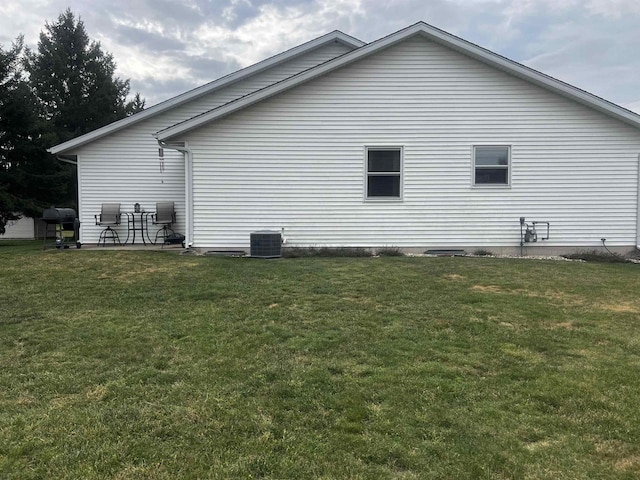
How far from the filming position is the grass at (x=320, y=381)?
2588mm

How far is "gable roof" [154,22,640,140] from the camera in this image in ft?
34.0

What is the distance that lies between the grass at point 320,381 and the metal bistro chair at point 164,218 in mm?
6116

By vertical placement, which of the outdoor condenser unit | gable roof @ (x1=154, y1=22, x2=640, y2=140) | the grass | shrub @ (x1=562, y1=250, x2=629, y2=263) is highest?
gable roof @ (x1=154, y1=22, x2=640, y2=140)

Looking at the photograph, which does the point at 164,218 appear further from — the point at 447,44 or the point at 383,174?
the point at 447,44

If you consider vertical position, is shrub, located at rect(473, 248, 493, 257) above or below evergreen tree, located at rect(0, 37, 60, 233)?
below

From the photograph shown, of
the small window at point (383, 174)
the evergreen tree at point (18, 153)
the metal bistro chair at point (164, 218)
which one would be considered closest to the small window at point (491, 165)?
the small window at point (383, 174)

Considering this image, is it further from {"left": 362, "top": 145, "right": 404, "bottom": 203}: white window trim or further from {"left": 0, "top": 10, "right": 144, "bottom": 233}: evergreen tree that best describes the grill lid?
{"left": 0, "top": 10, "right": 144, "bottom": 233}: evergreen tree

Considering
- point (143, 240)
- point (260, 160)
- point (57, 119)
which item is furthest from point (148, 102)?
point (260, 160)

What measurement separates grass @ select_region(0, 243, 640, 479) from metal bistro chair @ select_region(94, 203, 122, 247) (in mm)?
6256

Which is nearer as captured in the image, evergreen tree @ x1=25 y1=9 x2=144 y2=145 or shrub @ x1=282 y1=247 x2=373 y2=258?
shrub @ x1=282 y1=247 x2=373 y2=258

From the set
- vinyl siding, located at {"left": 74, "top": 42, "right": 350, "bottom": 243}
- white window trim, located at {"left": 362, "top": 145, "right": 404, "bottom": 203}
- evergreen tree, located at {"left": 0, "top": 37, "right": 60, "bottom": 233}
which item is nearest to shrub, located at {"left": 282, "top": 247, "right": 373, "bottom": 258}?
white window trim, located at {"left": 362, "top": 145, "right": 404, "bottom": 203}

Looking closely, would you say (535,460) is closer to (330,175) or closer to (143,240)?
(330,175)

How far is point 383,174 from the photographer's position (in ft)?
36.3

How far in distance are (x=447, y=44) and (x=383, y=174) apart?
3.28m
